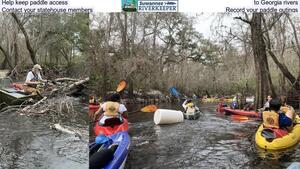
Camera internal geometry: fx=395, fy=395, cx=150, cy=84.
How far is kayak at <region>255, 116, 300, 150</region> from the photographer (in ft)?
14.9

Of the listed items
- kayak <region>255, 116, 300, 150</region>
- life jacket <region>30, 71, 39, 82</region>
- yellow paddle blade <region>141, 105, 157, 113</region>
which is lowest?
kayak <region>255, 116, 300, 150</region>

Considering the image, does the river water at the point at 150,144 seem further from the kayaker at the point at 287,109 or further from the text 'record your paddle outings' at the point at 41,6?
the text 'record your paddle outings' at the point at 41,6

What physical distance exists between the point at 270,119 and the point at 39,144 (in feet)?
8.46

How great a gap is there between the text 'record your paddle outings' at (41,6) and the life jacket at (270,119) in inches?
89.8

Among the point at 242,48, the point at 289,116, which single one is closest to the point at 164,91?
the point at 242,48

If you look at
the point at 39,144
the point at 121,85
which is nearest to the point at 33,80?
the point at 39,144

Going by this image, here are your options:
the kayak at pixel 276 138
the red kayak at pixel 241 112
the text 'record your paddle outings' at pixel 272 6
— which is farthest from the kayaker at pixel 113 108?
the kayak at pixel 276 138

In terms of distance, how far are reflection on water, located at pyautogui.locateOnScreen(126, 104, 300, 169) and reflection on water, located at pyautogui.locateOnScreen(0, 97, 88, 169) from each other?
0.51 m

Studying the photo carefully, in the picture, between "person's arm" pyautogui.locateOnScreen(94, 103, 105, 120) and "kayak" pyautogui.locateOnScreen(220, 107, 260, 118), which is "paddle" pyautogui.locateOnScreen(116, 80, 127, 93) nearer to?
"person's arm" pyautogui.locateOnScreen(94, 103, 105, 120)

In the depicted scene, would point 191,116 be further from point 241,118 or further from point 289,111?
point 289,111

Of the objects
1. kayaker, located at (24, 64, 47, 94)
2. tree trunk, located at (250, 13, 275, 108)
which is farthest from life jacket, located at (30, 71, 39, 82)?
tree trunk, located at (250, 13, 275, 108)

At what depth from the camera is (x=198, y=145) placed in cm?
396

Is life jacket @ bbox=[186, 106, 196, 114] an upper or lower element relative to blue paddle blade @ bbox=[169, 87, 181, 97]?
lower

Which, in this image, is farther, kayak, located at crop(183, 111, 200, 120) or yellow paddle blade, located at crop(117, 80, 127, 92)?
kayak, located at crop(183, 111, 200, 120)
